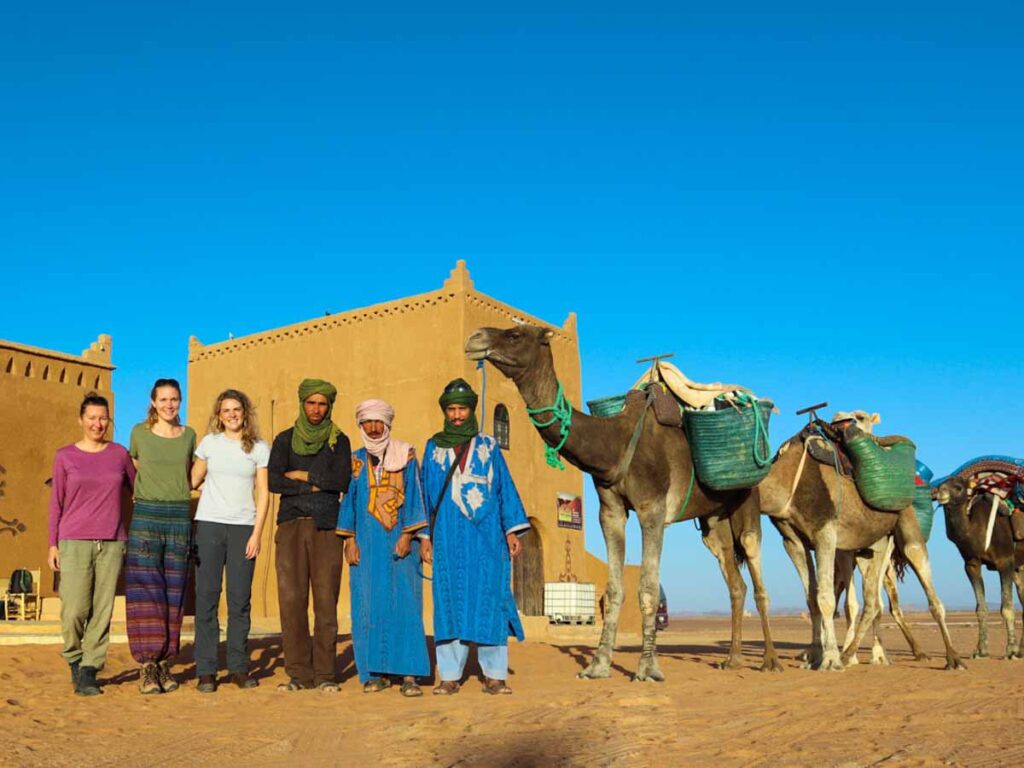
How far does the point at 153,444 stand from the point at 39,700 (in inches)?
67.0

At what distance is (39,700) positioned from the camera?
612cm

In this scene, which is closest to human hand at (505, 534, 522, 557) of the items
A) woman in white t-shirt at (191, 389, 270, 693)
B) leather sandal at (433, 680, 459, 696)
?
leather sandal at (433, 680, 459, 696)

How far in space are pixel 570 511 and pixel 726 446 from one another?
16.3m

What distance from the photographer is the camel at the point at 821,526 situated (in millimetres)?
8977

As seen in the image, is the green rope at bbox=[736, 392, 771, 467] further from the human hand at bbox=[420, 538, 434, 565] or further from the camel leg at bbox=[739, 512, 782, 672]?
the human hand at bbox=[420, 538, 434, 565]

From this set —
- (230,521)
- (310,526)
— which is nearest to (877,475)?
(310,526)

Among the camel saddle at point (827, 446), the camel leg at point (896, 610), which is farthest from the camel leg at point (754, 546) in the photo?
the camel leg at point (896, 610)

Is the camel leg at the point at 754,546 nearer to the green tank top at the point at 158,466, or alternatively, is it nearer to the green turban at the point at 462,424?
the green turban at the point at 462,424

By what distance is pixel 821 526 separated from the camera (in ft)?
30.0

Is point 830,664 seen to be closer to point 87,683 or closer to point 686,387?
point 686,387

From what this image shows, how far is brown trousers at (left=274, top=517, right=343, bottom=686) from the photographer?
6840 millimetres

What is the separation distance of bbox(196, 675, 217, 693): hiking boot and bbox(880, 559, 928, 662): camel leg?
7.06 meters

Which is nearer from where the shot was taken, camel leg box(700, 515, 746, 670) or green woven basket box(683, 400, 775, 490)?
green woven basket box(683, 400, 775, 490)

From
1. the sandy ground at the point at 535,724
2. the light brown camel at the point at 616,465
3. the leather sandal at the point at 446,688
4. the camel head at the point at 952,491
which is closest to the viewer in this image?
the sandy ground at the point at 535,724
